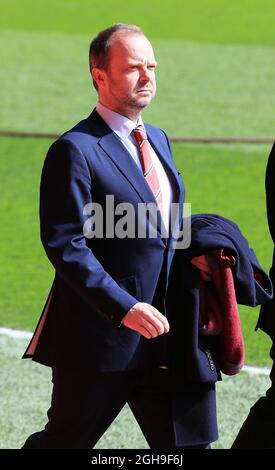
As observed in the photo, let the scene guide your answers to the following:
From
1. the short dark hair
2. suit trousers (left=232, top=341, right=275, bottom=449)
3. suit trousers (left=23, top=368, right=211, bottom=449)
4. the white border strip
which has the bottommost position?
the white border strip

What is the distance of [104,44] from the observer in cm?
439

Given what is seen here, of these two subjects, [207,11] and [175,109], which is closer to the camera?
[175,109]

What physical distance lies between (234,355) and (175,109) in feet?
41.2

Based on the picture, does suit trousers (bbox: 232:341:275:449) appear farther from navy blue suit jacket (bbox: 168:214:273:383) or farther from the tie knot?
the tie knot

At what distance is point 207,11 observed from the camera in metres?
27.8

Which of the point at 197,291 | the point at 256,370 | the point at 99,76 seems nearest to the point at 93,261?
the point at 197,291

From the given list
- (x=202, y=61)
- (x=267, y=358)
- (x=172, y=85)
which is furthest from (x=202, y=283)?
(x=202, y=61)

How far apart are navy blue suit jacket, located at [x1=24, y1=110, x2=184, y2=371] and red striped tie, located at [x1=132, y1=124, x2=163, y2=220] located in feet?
0.22

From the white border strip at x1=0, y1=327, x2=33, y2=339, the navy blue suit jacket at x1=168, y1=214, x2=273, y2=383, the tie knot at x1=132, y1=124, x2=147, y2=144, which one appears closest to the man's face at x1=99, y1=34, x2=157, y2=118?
the tie knot at x1=132, y1=124, x2=147, y2=144

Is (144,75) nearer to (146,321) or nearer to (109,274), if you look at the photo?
(109,274)

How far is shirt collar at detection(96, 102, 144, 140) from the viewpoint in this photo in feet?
14.6

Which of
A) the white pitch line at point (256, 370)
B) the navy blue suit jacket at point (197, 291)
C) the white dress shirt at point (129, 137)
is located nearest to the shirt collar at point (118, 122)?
the white dress shirt at point (129, 137)

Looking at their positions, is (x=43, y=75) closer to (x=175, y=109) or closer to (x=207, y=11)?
(x=175, y=109)

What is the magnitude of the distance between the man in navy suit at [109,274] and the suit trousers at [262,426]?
15.6 inches
